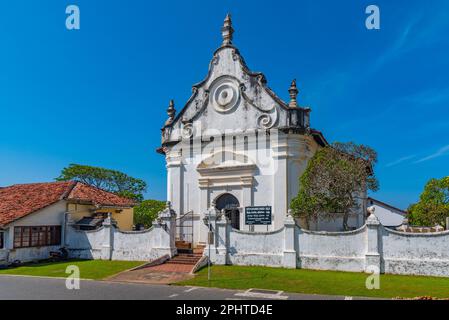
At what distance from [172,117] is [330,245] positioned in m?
13.3

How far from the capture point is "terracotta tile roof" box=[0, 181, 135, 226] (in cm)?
2319

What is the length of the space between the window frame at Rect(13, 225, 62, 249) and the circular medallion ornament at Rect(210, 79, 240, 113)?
11.7 meters

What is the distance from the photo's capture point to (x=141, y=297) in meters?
13.5

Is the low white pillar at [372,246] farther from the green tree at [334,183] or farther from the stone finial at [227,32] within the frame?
the stone finial at [227,32]

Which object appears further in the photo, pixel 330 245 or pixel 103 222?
pixel 103 222

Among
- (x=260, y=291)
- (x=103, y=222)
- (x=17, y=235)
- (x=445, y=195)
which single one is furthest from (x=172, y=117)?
(x=445, y=195)

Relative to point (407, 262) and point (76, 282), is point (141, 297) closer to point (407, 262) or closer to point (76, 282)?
point (76, 282)

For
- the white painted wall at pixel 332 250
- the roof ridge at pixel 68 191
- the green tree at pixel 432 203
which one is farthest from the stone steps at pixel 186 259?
the green tree at pixel 432 203

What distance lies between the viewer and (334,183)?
19859 mm

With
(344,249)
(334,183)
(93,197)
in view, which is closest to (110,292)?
(344,249)

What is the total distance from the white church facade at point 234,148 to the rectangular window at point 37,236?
22.6 feet

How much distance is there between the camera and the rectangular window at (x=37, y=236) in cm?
2250

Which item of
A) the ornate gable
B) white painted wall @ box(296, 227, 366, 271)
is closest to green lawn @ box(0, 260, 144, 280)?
white painted wall @ box(296, 227, 366, 271)

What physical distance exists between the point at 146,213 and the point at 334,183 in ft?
106
